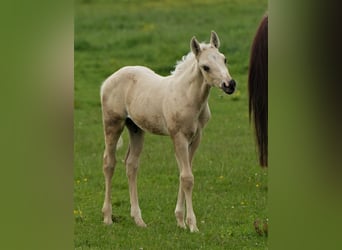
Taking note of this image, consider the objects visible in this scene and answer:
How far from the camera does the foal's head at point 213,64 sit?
4.34 m

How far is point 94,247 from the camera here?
4461 mm

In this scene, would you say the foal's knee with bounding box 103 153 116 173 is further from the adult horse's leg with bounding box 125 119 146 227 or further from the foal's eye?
the foal's eye

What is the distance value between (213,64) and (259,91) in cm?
152

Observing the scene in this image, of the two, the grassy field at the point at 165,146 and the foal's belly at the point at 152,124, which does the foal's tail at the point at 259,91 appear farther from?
the foal's belly at the point at 152,124

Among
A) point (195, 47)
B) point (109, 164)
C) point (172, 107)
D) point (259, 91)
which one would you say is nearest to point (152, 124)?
point (172, 107)

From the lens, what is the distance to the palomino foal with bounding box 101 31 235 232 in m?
4.53

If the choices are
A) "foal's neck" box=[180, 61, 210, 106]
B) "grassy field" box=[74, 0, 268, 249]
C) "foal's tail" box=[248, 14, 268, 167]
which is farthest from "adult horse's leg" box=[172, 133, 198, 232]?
"foal's tail" box=[248, 14, 268, 167]

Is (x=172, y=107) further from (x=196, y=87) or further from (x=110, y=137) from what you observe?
(x=110, y=137)

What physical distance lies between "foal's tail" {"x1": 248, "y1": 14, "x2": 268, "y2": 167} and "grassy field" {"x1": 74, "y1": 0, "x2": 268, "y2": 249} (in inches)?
21.1

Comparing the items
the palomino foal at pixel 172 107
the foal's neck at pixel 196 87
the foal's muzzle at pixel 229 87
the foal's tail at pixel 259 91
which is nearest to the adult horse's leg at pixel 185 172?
the palomino foal at pixel 172 107
